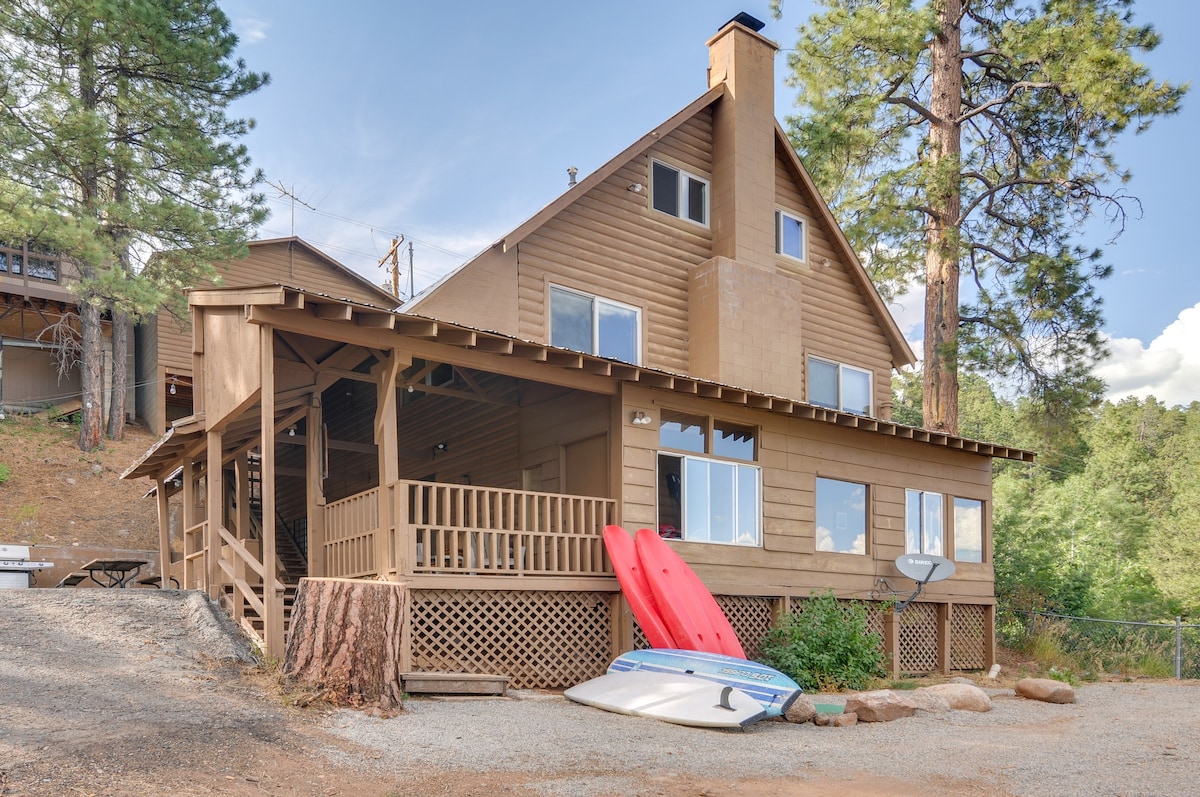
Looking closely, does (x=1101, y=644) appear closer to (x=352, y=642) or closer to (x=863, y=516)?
(x=863, y=516)

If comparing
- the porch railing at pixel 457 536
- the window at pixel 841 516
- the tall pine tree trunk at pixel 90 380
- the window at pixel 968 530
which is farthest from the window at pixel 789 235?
the tall pine tree trunk at pixel 90 380

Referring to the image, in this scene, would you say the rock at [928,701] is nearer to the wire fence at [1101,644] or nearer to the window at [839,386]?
the wire fence at [1101,644]

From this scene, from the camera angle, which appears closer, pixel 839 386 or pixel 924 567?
pixel 924 567

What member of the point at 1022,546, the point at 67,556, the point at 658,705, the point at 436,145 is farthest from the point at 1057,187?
the point at 436,145

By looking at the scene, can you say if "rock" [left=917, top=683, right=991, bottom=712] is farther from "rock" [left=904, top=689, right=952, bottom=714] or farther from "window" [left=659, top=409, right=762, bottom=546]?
"window" [left=659, top=409, right=762, bottom=546]

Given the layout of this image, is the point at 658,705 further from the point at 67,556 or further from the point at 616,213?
the point at 67,556

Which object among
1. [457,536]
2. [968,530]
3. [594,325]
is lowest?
[968,530]

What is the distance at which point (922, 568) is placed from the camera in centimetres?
1525

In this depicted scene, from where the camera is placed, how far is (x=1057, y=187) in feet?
74.6

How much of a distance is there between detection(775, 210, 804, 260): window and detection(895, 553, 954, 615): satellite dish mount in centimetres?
635

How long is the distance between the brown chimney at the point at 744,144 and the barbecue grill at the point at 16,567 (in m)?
13.0

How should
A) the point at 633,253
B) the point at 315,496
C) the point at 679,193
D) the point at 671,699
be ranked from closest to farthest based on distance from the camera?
the point at 671,699 → the point at 315,496 → the point at 633,253 → the point at 679,193

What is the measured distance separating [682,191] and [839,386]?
16.6 feet

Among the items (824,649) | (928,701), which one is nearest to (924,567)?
(824,649)
